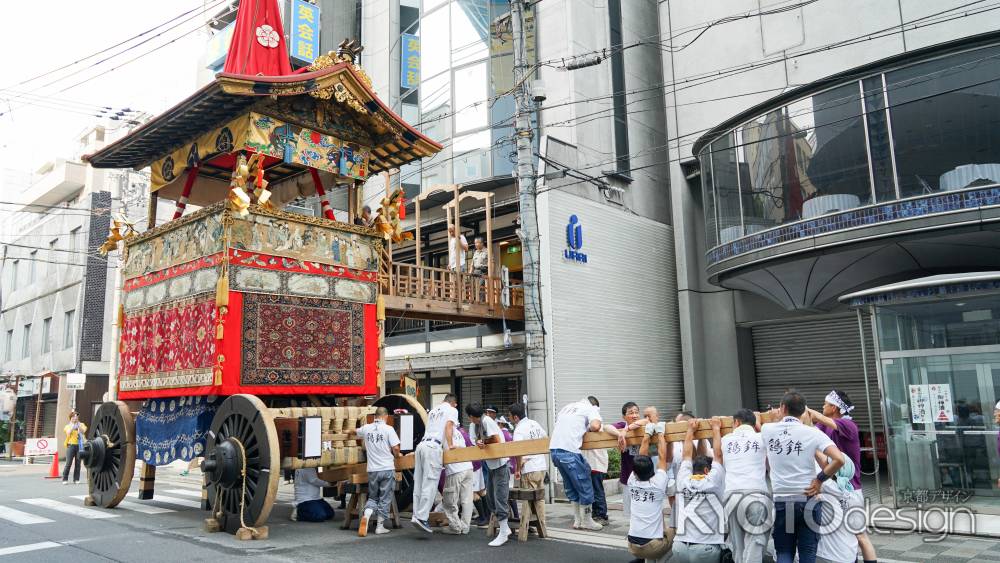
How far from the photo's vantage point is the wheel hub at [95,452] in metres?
12.3

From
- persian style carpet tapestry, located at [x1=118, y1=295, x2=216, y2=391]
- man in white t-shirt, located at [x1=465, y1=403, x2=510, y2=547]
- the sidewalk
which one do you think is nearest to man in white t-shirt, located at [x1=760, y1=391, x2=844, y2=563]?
the sidewalk

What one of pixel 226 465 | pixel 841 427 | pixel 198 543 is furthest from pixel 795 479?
pixel 198 543

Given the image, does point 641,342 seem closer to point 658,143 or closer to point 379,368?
point 658,143

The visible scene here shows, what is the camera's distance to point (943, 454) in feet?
35.9

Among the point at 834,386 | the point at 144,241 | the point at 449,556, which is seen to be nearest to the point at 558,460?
the point at 449,556

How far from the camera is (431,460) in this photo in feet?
33.6

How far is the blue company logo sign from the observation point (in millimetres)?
17047

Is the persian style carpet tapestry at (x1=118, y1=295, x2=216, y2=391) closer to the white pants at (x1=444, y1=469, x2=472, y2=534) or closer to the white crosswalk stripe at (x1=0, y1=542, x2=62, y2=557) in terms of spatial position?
the white crosswalk stripe at (x1=0, y1=542, x2=62, y2=557)

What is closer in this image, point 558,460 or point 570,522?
point 558,460

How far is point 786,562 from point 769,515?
Answer: 1.41 feet

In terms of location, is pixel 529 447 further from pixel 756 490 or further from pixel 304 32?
pixel 304 32

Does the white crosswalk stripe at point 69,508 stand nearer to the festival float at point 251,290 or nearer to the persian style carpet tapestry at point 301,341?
the festival float at point 251,290

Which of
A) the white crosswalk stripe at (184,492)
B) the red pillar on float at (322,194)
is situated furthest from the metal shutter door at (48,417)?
the red pillar on float at (322,194)

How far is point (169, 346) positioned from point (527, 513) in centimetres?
636
